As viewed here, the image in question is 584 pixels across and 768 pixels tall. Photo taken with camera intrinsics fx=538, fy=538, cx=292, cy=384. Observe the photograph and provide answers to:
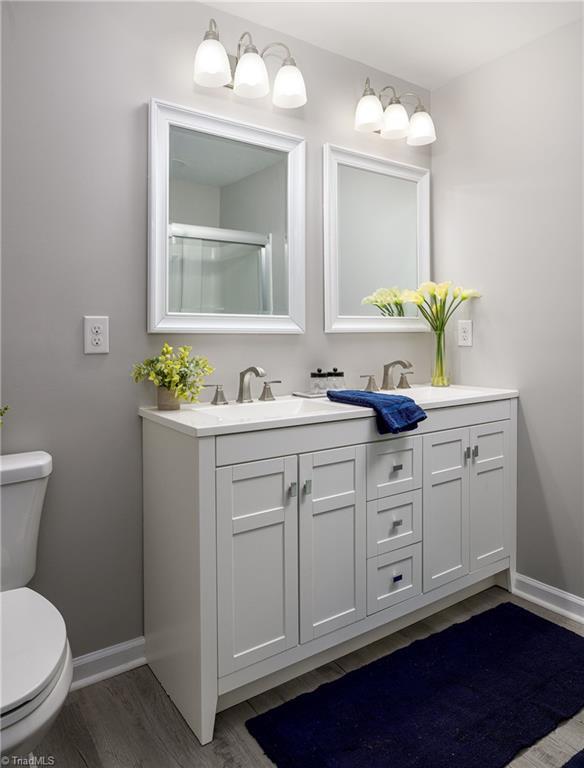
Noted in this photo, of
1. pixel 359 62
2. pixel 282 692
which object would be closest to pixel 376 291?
pixel 359 62

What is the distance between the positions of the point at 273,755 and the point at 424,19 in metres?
2.59

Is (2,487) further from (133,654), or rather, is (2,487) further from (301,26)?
(301,26)

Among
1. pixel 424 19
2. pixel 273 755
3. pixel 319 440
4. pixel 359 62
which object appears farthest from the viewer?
pixel 359 62

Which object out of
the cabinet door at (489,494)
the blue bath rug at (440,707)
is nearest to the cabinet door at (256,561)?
the blue bath rug at (440,707)

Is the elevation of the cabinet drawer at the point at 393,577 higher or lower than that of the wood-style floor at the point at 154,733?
higher

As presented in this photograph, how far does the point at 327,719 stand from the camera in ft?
5.22

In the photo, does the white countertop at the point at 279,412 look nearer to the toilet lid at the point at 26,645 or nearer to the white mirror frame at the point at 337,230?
the white mirror frame at the point at 337,230

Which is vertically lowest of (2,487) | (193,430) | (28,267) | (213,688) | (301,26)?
(213,688)

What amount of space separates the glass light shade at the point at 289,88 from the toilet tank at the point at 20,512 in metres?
1.59

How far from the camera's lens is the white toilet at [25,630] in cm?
105

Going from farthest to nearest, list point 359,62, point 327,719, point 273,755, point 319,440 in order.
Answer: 1. point 359,62
2. point 319,440
3. point 327,719
4. point 273,755

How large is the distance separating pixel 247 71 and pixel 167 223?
0.65 m

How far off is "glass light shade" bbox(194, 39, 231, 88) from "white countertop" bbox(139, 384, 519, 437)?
3.82 feet

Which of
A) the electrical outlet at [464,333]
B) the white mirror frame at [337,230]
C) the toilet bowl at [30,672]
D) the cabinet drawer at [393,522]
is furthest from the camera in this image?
the electrical outlet at [464,333]
